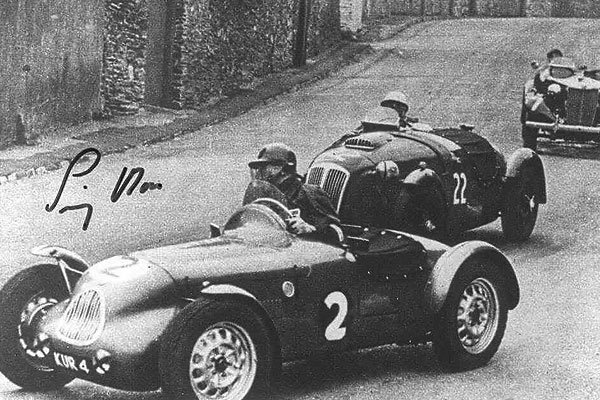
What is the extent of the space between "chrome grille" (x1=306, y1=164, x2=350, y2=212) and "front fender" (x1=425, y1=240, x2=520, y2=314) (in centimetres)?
250

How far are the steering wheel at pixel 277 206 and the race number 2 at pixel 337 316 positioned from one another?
587 mm

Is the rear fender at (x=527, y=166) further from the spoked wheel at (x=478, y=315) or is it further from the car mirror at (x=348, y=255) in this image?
the car mirror at (x=348, y=255)

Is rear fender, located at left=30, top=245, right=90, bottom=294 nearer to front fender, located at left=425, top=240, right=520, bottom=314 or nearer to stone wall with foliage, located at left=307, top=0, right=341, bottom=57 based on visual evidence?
front fender, located at left=425, top=240, right=520, bottom=314

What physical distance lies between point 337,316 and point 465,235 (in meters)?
5.68

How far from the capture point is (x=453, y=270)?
23.4 ft

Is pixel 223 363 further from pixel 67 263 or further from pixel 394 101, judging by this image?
pixel 394 101

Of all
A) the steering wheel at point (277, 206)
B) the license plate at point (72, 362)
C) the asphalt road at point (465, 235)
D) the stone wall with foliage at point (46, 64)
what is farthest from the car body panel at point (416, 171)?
the stone wall with foliage at point (46, 64)

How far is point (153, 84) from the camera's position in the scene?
73.8 feet

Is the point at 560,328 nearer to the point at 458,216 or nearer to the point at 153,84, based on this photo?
the point at 458,216

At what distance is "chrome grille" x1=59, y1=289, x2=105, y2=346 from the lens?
19.9ft

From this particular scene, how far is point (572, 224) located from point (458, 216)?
2.18 meters

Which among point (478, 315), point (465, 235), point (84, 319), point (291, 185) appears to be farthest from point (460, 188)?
point (84, 319)

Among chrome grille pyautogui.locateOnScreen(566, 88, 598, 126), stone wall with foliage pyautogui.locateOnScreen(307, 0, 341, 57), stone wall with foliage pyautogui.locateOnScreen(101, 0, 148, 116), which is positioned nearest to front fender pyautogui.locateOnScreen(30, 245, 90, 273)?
chrome grille pyautogui.locateOnScreen(566, 88, 598, 126)

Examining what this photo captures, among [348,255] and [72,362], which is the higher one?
[348,255]
